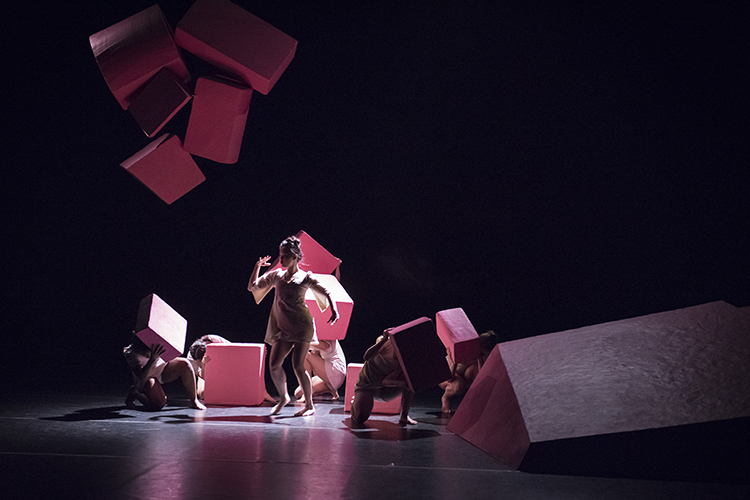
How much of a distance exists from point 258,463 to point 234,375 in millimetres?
2133

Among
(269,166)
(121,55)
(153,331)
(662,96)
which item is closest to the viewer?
(121,55)

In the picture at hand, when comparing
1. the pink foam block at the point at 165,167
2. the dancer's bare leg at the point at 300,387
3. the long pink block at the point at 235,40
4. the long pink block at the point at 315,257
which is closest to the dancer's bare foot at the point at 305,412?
the dancer's bare leg at the point at 300,387

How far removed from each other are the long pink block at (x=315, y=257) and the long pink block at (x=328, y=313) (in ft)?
0.80

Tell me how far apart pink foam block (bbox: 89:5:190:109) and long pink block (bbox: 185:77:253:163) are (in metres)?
0.31

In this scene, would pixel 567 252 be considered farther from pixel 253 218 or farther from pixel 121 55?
pixel 121 55

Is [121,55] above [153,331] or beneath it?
above

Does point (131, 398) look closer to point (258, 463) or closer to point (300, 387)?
point (300, 387)

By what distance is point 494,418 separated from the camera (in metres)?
3.04

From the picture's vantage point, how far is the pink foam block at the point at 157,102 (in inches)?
143

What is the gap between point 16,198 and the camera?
21.0 ft

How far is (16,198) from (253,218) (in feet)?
9.17

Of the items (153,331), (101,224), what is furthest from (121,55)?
(101,224)

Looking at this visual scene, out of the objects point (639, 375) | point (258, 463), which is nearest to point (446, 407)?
point (639, 375)

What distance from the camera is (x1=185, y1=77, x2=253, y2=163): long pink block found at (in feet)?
12.0
